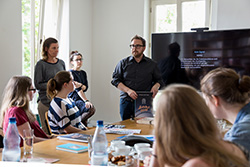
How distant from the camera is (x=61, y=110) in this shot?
112 inches

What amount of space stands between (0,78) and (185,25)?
3.43 meters

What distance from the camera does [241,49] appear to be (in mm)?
4754

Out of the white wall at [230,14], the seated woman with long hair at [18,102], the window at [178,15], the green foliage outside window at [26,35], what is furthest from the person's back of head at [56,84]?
the window at [178,15]

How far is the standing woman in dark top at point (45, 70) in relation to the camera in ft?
13.5

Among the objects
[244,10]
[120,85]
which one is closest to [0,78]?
[120,85]

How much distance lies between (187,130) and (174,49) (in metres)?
4.16

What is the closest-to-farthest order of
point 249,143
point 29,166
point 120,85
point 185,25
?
point 29,166, point 249,143, point 120,85, point 185,25

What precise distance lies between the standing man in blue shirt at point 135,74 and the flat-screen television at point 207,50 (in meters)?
1.05

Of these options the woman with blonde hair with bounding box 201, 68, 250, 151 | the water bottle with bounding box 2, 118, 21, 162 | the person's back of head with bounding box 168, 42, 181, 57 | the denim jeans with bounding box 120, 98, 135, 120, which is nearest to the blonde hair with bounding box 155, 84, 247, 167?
the woman with blonde hair with bounding box 201, 68, 250, 151

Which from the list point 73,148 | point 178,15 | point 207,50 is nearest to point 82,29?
point 178,15

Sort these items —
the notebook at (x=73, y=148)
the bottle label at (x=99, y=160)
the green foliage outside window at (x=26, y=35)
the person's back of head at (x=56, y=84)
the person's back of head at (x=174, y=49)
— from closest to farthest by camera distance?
1. the bottle label at (x=99, y=160)
2. the notebook at (x=73, y=148)
3. the person's back of head at (x=56, y=84)
4. the green foliage outside window at (x=26, y=35)
5. the person's back of head at (x=174, y=49)

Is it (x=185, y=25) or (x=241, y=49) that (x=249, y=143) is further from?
(x=185, y=25)

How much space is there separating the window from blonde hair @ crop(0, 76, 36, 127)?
13.0 feet

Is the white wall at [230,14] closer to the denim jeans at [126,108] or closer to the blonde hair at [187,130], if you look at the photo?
the denim jeans at [126,108]
